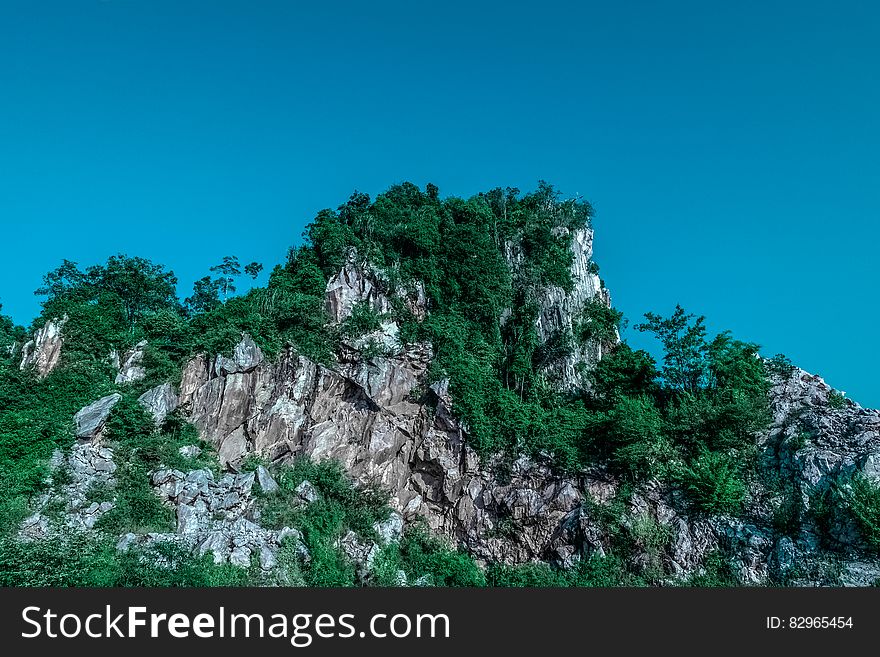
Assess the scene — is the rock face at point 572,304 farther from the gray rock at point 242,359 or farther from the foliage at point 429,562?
the gray rock at point 242,359

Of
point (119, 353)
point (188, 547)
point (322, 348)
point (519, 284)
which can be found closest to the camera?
point (188, 547)

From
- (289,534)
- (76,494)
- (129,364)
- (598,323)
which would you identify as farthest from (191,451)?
(598,323)

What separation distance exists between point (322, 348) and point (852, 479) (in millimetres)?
24180

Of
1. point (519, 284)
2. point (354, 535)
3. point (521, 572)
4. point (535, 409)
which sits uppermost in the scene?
point (519, 284)

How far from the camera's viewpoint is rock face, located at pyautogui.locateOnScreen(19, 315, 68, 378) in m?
23.9

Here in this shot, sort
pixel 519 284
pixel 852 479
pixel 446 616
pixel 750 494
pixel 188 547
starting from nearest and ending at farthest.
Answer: pixel 446 616, pixel 188 547, pixel 852 479, pixel 750 494, pixel 519 284

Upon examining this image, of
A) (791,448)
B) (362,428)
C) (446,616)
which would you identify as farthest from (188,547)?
(791,448)

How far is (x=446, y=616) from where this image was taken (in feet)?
32.9

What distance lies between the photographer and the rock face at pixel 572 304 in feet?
103

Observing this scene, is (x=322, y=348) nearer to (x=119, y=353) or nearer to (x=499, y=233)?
(x=119, y=353)

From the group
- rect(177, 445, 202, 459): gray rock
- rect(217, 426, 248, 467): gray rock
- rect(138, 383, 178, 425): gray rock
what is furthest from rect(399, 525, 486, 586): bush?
rect(138, 383, 178, 425): gray rock

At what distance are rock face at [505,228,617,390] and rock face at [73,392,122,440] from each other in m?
22.8

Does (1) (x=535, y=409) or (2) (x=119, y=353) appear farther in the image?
(1) (x=535, y=409)

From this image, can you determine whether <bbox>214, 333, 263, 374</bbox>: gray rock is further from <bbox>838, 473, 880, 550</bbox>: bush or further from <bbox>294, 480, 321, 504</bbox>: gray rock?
<bbox>838, 473, 880, 550</bbox>: bush
